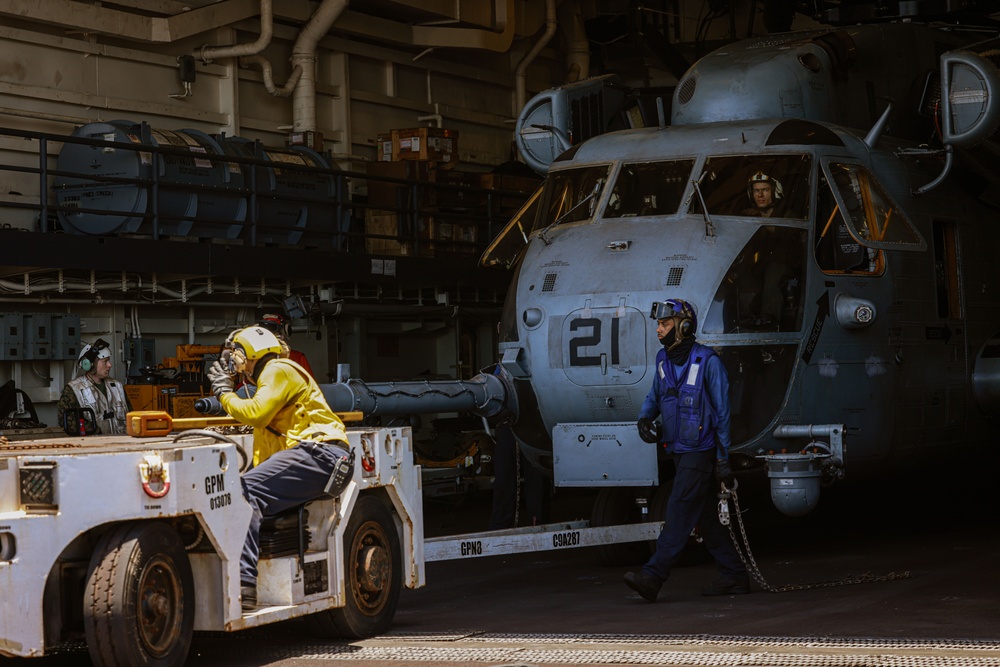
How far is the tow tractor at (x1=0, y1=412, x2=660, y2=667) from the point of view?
6.18 m

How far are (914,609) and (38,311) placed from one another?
9.86m

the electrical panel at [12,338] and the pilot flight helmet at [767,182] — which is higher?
the pilot flight helmet at [767,182]

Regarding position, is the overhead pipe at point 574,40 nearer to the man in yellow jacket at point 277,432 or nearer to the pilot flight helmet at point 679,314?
the pilot flight helmet at point 679,314

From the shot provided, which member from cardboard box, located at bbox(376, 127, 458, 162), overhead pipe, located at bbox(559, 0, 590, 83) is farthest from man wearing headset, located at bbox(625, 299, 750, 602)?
overhead pipe, located at bbox(559, 0, 590, 83)

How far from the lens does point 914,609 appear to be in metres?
8.51

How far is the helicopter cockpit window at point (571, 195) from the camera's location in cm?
1165

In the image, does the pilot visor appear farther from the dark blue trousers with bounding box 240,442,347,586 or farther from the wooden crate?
the wooden crate

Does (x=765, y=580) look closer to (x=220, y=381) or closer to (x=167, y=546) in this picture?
(x=220, y=381)

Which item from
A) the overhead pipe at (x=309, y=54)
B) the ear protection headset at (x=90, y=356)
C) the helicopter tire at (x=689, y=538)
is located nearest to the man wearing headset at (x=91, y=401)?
the ear protection headset at (x=90, y=356)

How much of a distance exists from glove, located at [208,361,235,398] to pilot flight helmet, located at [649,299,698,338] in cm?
320

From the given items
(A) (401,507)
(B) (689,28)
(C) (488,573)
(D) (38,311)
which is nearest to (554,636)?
(A) (401,507)

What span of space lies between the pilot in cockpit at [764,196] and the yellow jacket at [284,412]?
436 cm

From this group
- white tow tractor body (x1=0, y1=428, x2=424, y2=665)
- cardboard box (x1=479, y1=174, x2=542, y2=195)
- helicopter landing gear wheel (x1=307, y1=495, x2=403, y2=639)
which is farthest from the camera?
cardboard box (x1=479, y1=174, x2=542, y2=195)

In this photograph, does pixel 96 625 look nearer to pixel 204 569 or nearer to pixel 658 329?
pixel 204 569
